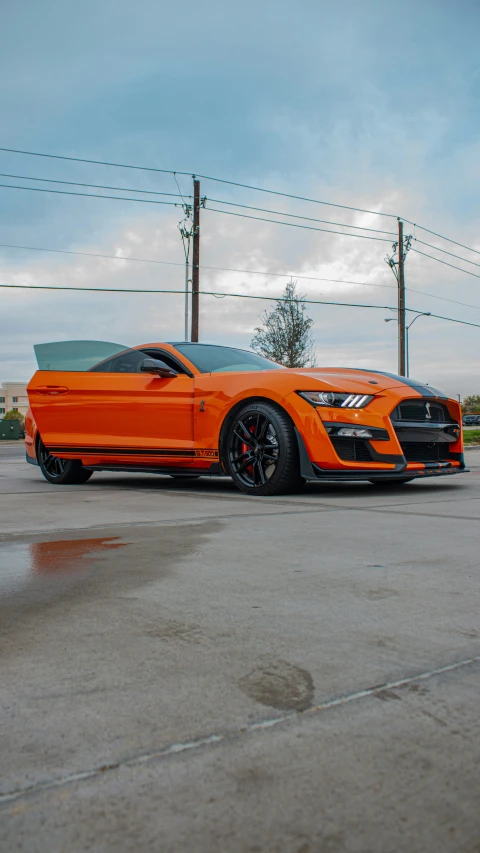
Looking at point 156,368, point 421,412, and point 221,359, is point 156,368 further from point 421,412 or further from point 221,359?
point 421,412

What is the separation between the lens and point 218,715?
4.58 feet

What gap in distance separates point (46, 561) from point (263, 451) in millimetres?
3040

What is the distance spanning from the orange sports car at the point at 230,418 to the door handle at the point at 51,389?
0.01m

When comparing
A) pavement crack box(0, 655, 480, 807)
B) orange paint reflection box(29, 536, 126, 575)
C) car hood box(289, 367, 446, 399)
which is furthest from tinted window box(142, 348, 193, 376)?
pavement crack box(0, 655, 480, 807)

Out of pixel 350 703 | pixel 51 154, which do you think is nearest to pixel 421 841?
pixel 350 703

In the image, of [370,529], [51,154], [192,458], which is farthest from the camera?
[51,154]

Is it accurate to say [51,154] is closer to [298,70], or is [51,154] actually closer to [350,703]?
[298,70]

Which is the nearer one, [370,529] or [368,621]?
[368,621]

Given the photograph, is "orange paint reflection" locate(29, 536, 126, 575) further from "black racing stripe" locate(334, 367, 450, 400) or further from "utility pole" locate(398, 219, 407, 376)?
"utility pole" locate(398, 219, 407, 376)

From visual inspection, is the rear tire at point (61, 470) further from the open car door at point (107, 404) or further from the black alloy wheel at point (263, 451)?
the black alloy wheel at point (263, 451)

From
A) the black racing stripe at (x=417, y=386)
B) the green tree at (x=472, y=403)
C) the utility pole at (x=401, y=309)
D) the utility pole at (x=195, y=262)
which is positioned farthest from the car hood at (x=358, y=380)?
the green tree at (x=472, y=403)

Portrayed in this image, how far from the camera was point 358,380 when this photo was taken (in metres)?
5.88

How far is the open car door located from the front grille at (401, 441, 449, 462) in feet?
6.02

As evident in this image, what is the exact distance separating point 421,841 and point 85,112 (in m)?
21.7
